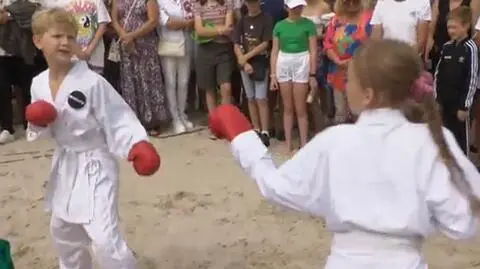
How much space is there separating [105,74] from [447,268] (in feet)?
12.9

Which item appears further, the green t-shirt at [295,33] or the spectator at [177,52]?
the spectator at [177,52]

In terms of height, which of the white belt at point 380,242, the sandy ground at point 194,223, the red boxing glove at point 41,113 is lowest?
the sandy ground at point 194,223

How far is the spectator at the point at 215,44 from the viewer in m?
6.98

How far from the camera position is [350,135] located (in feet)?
8.69

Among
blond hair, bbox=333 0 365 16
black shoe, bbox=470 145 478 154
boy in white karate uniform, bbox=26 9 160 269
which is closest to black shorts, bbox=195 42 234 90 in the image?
blond hair, bbox=333 0 365 16

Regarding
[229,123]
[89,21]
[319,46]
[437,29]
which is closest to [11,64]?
[89,21]

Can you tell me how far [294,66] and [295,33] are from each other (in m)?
0.24

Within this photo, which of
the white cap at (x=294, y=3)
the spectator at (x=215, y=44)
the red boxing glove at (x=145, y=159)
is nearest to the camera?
the red boxing glove at (x=145, y=159)

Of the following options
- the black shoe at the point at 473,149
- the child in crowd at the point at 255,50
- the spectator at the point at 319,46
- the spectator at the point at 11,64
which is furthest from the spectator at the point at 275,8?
the spectator at the point at 11,64

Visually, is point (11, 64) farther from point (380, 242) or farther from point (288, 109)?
point (380, 242)

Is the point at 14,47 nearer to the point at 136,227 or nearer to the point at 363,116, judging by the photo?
the point at 136,227

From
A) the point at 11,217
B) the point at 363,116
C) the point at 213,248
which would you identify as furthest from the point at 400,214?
the point at 11,217

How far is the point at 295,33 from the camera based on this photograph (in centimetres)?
641

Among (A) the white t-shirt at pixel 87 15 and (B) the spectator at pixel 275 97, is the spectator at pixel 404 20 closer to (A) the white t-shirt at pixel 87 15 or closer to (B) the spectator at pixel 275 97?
(B) the spectator at pixel 275 97
